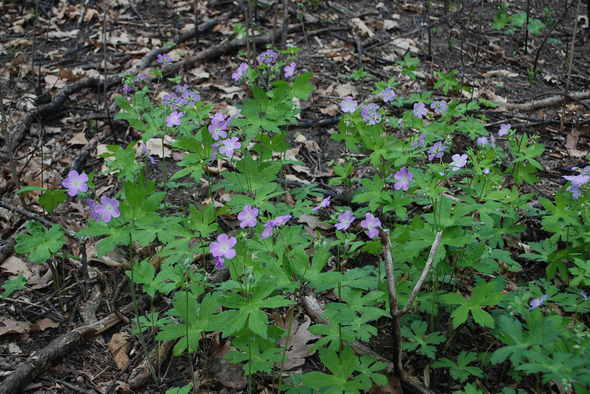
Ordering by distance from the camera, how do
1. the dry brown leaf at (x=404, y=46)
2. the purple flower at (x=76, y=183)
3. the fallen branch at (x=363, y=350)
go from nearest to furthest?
1. the fallen branch at (x=363, y=350)
2. the purple flower at (x=76, y=183)
3. the dry brown leaf at (x=404, y=46)

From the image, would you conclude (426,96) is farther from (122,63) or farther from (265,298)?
(122,63)

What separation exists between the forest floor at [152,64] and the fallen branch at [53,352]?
0.04 metres

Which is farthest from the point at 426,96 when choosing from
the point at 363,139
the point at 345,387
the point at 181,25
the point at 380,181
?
the point at 181,25

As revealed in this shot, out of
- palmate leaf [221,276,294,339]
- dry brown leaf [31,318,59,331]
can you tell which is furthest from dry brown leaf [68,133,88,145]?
palmate leaf [221,276,294,339]

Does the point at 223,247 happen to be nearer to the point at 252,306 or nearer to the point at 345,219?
the point at 252,306

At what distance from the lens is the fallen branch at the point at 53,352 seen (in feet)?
6.87

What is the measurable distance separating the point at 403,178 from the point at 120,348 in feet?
5.17

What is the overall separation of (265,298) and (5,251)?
1766 mm

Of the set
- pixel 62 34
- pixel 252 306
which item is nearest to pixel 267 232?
pixel 252 306

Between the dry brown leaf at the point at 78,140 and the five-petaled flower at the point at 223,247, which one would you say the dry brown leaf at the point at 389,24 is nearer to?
the dry brown leaf at the point at 78,140

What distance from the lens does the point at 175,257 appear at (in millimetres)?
2078

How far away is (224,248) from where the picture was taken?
191 centimetres

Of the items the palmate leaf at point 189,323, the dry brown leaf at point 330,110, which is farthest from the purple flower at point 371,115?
the palmate leaf at point 189,323

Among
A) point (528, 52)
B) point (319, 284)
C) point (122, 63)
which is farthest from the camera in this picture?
point (528, 52)
